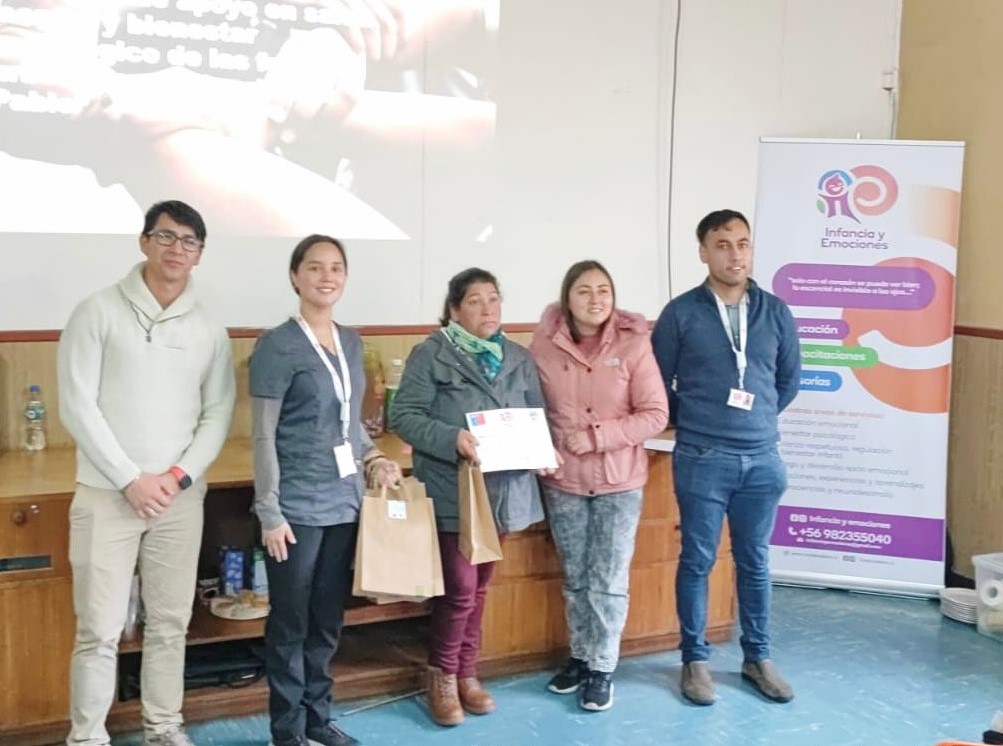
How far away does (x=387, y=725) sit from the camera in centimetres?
328

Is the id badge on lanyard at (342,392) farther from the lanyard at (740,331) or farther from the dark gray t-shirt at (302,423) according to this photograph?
the lanyard at (740,331)

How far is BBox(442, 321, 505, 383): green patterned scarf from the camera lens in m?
3.18

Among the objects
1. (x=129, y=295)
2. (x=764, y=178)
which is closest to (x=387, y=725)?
(x=129, y=295)

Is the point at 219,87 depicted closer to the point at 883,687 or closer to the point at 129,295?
the point at 129,295

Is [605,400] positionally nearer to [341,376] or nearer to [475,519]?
[475,519]

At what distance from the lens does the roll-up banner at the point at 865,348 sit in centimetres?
461

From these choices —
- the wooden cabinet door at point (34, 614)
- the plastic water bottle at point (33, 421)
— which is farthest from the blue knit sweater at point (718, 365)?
the plastic water bottle at point (33, 421)

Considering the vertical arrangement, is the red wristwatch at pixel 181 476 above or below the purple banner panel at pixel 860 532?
above

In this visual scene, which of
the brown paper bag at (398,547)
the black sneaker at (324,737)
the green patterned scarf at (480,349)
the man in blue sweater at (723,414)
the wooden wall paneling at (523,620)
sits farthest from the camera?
the wooden wall paneling at (523,620)

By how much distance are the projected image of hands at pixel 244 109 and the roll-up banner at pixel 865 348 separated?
154 centimetres

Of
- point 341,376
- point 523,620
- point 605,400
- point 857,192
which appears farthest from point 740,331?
point 857,192

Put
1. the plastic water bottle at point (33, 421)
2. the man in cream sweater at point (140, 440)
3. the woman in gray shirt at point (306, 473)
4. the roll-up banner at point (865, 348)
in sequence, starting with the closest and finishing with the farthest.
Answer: the man in cream sweater at point (140, 440) < the woman in gray shirt at point (306, 473) < the plastic water bottle at point (33, 421) < the roll-up banner at point (865, 348)

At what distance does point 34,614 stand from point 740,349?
2253 mm

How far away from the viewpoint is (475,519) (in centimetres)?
306
